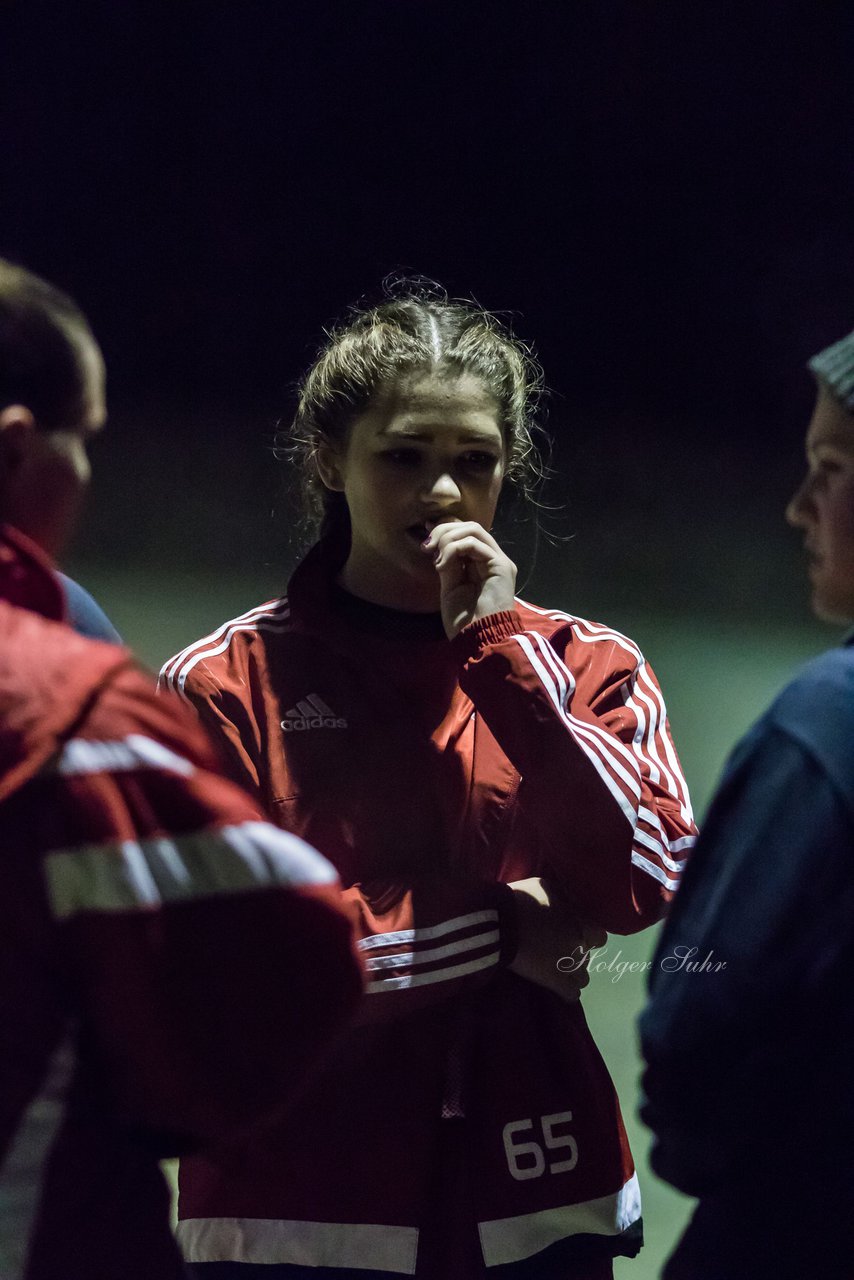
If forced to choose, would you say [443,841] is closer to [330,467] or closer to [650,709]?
[650,709]

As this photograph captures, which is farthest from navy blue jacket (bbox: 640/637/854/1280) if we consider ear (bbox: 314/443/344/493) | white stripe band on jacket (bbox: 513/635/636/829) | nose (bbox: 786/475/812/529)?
ear (bbox: 314/443/344/493)

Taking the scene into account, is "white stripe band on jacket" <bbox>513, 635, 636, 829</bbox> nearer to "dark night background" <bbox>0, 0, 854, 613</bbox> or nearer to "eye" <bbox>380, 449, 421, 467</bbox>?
"eye" <bbox>380, 449, 421, 467</bbox>

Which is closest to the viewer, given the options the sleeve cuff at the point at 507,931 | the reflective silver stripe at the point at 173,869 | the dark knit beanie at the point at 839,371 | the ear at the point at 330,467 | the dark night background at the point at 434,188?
the reflective silver stripe at the point at 173,869

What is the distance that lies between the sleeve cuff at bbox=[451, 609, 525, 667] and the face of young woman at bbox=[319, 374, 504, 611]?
127mm

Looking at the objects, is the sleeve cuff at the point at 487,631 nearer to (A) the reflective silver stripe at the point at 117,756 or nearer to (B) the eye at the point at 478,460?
(B) the eye at the point at 478,460

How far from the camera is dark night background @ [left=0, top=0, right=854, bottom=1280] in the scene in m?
1.88

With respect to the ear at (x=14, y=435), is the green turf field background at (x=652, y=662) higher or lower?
lower

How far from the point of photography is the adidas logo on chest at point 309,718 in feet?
3.82

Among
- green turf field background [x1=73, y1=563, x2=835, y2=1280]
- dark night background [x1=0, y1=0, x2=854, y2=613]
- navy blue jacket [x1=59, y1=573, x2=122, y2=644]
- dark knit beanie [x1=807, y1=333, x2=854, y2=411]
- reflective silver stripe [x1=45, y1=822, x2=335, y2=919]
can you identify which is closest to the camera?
reflective silver stripe [x1=45, y1=822, x2=335, y2=919]

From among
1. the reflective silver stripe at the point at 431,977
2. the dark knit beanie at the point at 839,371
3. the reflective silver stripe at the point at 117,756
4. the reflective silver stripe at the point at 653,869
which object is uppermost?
the dark knit beanie at the point at 839,371

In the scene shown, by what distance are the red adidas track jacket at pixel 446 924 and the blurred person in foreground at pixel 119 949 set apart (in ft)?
1.14

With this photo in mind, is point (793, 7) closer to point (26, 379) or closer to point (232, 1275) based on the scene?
point (26, 379)

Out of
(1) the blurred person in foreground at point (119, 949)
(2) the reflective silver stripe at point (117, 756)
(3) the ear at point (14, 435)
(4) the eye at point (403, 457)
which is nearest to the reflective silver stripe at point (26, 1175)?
(1) the blurred person in foreground at point (119, 949)

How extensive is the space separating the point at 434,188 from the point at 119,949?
4.93 ft
